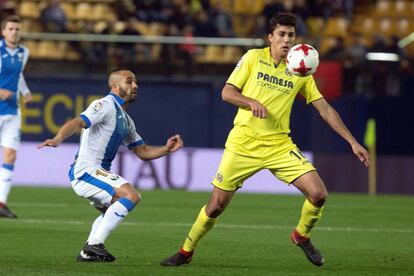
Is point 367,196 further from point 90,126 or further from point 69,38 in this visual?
point 90,126

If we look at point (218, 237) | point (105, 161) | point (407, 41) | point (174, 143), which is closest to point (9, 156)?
point (218, 237)

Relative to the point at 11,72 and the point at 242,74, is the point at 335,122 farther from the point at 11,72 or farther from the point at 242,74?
the point at 11,72

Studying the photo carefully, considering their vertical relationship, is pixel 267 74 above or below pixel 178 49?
above

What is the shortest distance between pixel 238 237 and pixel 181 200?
582 cm

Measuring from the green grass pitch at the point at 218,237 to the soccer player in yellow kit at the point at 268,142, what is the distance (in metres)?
0.38

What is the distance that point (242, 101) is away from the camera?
9.93 meters

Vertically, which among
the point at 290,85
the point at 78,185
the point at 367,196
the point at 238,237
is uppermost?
the point at 290,85

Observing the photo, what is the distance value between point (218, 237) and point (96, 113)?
10.8 ft

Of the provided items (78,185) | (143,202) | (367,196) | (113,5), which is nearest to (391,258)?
(78,185)

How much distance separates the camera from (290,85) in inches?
410

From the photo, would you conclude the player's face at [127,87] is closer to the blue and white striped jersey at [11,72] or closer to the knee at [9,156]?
the blue and white striped jersey at [11,72]

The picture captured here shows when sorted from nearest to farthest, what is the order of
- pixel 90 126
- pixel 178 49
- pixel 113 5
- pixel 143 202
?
pixel 90 126, pixel 143 202, pixel 178 49, pixel 113 5

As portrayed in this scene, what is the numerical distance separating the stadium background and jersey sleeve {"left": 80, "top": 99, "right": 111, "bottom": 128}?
36.7 feet

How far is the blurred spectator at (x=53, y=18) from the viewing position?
77.6 feet
